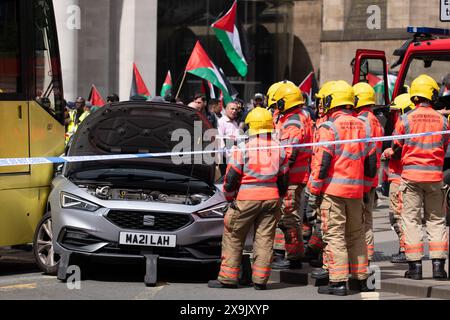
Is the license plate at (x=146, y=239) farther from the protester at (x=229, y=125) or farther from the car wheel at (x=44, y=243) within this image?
the protester at (x=229, y=125)

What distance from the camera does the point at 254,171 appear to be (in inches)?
430

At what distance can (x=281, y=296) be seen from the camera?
35.1ft

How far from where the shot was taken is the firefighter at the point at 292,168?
12.1 metres

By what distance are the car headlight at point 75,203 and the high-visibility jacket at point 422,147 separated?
119 inches

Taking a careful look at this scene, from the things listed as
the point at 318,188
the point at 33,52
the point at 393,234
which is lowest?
the point at 393,234

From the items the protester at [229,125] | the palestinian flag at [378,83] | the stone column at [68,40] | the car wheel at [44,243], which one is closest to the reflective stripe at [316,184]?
the car wheel at [44,243]

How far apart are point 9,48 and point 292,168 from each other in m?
3.13

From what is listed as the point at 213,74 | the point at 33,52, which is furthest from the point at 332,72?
the point at 33,52

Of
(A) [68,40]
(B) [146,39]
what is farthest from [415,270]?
(B) [146,39]

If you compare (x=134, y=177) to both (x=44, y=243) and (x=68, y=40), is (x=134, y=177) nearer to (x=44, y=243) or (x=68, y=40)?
(x=44, y=243)

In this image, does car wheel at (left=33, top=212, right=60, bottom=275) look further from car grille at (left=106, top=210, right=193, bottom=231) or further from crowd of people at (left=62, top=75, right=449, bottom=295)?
crowd of people at (left=62, top=75, right=449, bottom=295)

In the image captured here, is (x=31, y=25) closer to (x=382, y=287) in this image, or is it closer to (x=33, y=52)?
(x=33, y=52)

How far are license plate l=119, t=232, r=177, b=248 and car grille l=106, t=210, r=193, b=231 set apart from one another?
10cm
